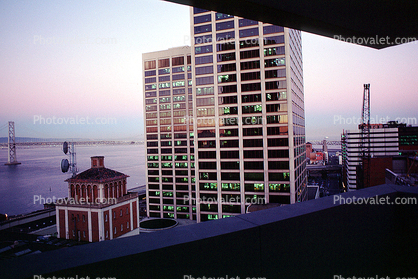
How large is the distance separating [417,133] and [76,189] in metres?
115

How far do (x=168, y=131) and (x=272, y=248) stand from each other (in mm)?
53370

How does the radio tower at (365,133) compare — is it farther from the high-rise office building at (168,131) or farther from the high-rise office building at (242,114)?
the high-rise office building at (168,131)

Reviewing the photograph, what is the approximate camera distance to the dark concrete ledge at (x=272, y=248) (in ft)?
3.78

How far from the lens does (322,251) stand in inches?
76.3

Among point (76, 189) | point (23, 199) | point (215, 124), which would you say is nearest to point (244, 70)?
point (215, 124)

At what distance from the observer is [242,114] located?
39844 mm

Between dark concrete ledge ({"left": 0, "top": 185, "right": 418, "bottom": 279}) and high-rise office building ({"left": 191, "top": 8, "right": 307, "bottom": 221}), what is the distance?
121 ft

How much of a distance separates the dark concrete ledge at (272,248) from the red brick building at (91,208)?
104 feet

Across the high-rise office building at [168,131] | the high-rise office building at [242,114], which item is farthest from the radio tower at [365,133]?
the high-rise office building at [168,131]

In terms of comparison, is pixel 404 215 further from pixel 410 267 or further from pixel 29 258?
pixel 29 258

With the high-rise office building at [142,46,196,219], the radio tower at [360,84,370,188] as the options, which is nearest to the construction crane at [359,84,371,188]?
the radio tower at [360,84,370,188]

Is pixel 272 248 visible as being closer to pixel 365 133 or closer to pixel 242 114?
pixel 242 114

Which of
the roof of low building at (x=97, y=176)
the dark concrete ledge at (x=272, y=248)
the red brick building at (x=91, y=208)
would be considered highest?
the dark concrete ledge at (x=272, y=248)

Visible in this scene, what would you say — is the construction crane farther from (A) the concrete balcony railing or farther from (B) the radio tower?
(A) the concrete balcony railing
